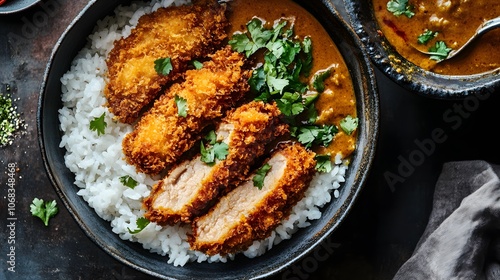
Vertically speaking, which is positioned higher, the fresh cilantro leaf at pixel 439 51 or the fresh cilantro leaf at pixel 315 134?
the fresh cilantro leaf at pixel 439 51

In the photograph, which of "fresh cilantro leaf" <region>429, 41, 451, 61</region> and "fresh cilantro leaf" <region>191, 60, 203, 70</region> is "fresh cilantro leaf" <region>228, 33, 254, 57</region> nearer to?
"fresh cilantro leaf" <region>191, 60, 203, 70</region>

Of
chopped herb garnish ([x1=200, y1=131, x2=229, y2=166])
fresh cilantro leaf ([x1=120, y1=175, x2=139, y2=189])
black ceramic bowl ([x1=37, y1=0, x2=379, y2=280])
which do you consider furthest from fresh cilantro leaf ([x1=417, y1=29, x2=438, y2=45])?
fresh cilantro leaf ([x1=120, y1=175, x2=139, y2=189])

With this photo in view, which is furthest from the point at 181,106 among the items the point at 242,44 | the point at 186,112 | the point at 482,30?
the point at 482,30

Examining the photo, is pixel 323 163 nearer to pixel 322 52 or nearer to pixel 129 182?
pixel 322 52

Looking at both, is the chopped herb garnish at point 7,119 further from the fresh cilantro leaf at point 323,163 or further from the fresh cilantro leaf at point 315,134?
the fresh cilantro leaf at point 323,163

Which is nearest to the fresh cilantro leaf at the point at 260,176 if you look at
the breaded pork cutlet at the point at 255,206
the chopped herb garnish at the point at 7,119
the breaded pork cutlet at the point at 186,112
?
the breaded pork cutlet at the point at 255,206

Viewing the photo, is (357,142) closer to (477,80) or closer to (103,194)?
(477,80)
